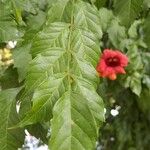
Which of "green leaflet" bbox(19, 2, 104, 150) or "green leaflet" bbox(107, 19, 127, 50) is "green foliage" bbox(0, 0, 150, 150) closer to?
"green leaflet" bbox(19, 2, 104, 150)

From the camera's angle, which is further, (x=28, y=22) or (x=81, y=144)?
(x=28, y=22)

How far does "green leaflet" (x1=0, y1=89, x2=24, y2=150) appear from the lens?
1.00 m

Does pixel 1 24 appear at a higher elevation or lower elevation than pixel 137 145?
higher

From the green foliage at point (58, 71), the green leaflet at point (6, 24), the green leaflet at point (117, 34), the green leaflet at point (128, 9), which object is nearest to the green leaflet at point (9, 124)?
the green foliage at point (58, 71)

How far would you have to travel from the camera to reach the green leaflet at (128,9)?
0.96 metres

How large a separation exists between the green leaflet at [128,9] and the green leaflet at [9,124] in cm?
29

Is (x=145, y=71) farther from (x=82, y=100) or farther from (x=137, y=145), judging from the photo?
(x=82, y=100)

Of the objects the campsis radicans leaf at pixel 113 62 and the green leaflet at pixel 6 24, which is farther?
the campsis radicans leaf at pixel 113 62

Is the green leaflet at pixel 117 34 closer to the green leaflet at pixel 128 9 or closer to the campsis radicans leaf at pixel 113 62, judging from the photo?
the campsis radicans leaf at pixel 113 62

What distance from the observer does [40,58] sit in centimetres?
77

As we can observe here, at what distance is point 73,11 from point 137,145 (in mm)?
3131

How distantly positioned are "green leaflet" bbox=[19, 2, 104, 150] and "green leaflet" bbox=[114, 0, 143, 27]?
0.34 feet

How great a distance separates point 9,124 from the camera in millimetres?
1006

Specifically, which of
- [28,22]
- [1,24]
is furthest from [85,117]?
[28,22]
